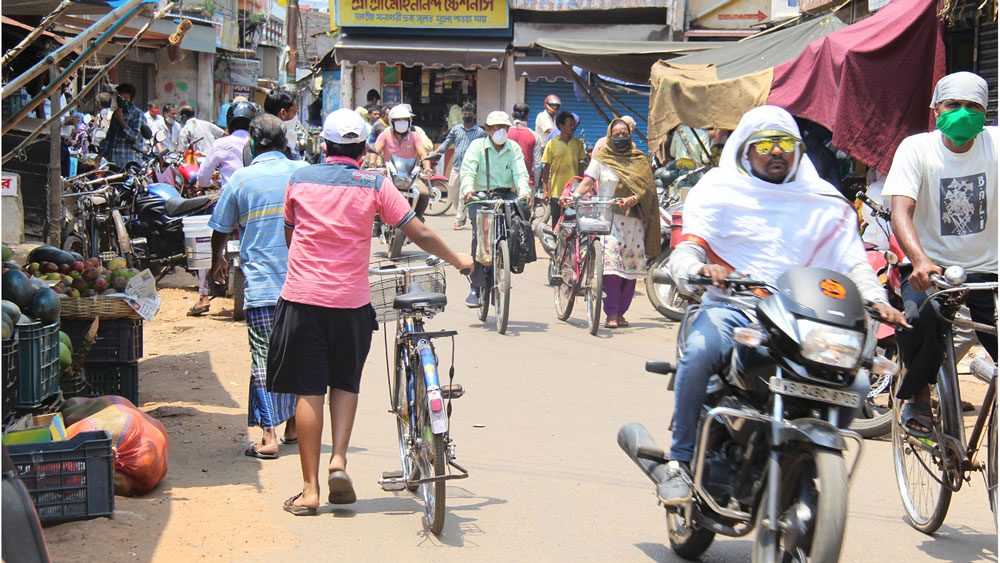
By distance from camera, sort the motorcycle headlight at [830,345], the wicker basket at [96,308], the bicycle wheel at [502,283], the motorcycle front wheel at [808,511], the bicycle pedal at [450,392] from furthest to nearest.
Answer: the bicycle wheel at [502,283]
the wicker basket at [96,308]
the bicycle pedal at [450,392]
the motorcycle headlight at [830,345]
the motorcycle front wheel at [808,511]

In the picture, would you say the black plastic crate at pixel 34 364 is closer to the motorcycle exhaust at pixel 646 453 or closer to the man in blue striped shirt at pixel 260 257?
the man in blue striped shirt at pixel 260 257

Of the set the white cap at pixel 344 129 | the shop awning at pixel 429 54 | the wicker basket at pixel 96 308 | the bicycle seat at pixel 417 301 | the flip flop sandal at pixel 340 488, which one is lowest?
the flip flop sandal at pixel 340 488

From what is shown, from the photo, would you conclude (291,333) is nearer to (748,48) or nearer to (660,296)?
(660,296)

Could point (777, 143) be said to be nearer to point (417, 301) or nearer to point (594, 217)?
point (417, 301)

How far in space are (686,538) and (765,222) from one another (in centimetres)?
130

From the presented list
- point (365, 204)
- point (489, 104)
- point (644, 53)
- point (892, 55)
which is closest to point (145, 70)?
point (489, 104)

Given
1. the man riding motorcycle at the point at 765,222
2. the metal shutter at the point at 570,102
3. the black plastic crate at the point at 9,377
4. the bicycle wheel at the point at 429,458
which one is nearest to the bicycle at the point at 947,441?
the man riding motorcycle at the point at 765,222

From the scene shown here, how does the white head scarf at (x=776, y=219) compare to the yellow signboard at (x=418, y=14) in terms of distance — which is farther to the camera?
the yellow signboard at (x=418, y=14)

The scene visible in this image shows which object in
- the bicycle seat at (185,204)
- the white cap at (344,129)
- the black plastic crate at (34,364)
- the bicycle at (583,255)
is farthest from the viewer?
the bicycle seat at (185,204)

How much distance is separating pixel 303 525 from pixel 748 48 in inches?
352

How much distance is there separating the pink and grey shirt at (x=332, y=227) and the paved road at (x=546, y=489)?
1.06 m

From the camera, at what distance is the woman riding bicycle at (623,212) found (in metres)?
10.3

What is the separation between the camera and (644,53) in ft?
44.2

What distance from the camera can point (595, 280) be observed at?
32.6 feet
